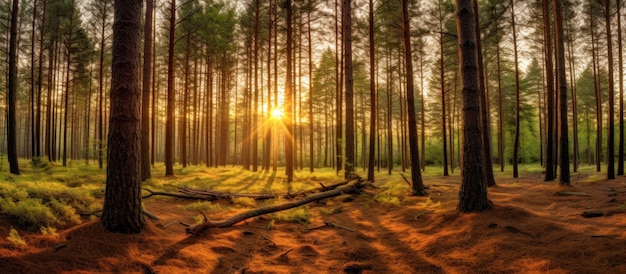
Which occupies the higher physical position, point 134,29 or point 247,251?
point 134,29

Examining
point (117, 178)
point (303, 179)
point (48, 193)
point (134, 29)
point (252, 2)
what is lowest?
point (303, 179)

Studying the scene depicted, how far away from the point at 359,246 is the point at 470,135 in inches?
137

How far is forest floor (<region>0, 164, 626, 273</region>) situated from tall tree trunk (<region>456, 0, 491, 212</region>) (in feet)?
1.10

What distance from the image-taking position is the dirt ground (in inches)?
149

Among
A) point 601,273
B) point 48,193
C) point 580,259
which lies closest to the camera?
point 601,273

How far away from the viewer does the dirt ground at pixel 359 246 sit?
3777 mm

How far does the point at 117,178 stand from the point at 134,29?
2.44 m

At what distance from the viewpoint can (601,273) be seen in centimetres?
352

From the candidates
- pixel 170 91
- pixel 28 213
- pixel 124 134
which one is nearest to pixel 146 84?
pixel 170 91

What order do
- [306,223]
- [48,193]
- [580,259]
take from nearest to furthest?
[580,259] < [48,193] < [306,223]

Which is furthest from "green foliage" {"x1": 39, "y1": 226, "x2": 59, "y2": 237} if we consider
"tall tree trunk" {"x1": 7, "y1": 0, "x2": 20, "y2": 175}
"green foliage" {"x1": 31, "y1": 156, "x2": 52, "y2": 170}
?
"green foliage" {"x1": 31, "y1": 156, "x2": 52, "y2": 170}

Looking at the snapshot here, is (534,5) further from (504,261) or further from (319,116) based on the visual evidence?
(319,116)

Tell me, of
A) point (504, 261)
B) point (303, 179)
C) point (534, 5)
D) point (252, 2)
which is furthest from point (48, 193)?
point (534, 5)

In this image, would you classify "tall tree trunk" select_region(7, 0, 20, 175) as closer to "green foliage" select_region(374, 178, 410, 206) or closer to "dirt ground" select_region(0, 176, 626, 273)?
"dirt ground" select_region(0, 176, 626, 273)
